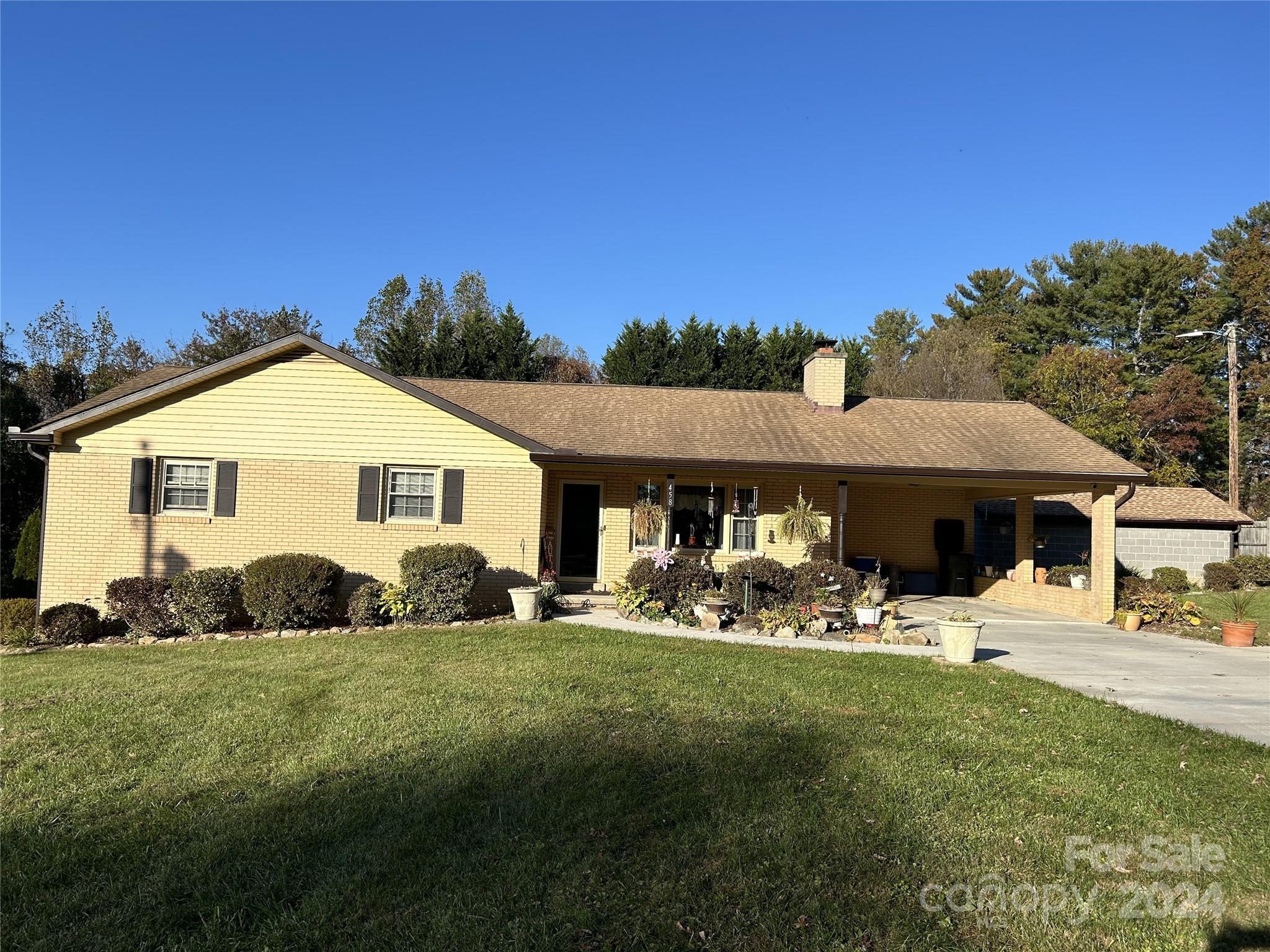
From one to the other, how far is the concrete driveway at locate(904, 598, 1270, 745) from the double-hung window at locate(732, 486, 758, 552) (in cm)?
336

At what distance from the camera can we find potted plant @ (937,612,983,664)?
9.20 metres

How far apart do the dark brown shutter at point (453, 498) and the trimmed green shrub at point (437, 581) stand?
1280mm

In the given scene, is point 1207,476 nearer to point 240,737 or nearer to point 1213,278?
point 1213,278

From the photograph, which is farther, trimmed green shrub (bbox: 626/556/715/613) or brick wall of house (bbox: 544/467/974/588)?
brick wall of house (bbox: 544/467/974/588)

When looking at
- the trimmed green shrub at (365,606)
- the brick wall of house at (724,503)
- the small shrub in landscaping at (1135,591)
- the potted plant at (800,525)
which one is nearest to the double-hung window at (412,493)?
the trimmed green shrub at (365,606)

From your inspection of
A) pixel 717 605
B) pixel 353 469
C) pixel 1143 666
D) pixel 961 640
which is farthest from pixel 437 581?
pixel 1143 666

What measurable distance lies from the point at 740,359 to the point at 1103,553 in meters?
18.7

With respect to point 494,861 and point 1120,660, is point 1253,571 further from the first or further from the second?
point 494,861

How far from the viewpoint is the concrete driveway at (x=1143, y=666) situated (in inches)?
287

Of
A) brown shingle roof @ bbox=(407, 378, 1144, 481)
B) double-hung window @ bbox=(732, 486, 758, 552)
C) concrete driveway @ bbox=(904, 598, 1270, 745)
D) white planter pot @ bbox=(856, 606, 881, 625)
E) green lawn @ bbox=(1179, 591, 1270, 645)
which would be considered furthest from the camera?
double-hung window @ bbox=(732, 486, 758, 552)

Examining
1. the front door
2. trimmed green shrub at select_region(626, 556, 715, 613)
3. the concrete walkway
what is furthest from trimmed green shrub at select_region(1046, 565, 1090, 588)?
the front door

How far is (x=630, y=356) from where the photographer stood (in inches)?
1199

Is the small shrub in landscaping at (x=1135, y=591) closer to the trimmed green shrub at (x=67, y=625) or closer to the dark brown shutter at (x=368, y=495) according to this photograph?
the dark brown shutter at (x=368, y=495)

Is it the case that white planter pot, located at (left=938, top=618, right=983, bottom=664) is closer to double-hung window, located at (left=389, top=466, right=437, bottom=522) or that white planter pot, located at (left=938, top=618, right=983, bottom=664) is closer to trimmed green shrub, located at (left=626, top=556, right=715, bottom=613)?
trimmed green shrub, located at (left=626, top=556, right=715, bottom=613)
